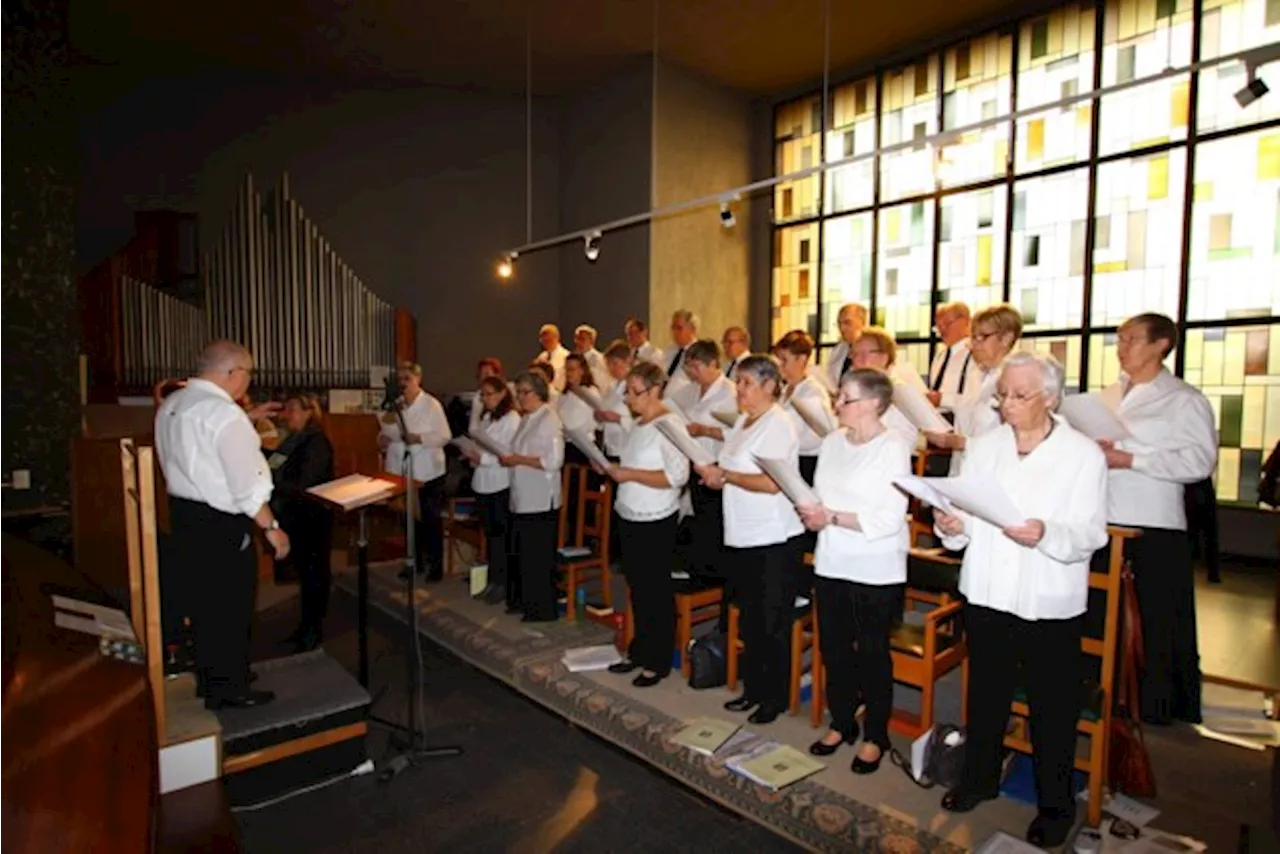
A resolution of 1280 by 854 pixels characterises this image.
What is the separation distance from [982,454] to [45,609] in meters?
2.65

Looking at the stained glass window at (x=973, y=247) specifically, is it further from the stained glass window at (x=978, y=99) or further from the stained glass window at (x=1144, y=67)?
the stained glass window at (x=1144, y=67)

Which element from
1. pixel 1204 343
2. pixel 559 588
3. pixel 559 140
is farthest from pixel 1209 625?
pixel 559 140

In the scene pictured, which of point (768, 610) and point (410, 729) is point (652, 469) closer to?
point (768, 610)

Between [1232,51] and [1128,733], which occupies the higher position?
[1232,51]

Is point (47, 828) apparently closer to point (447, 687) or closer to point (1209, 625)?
point (447, 687)

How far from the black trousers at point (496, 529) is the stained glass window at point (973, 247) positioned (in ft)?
15.3

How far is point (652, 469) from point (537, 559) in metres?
1.33

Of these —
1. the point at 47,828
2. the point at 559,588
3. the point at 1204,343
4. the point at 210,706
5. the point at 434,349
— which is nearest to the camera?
the point at 47,828

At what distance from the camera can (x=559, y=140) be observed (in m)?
8.95

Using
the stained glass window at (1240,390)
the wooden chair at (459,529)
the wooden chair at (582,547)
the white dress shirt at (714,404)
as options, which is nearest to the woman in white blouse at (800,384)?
the white dress shirt at (714,404)

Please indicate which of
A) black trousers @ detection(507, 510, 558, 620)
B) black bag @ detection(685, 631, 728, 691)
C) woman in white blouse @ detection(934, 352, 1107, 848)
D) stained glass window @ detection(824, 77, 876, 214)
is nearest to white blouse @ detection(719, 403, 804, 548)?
black bag @ detection(685, 631, 728, 691)

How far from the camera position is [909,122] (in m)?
7.59

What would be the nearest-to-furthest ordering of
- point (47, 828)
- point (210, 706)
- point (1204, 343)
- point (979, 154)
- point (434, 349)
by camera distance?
point (47, 828) < point (210, 706) < point (1204, 343) < point (979, 154) < point (434, 349)

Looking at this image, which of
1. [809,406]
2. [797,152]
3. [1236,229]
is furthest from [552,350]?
[1236,229]
